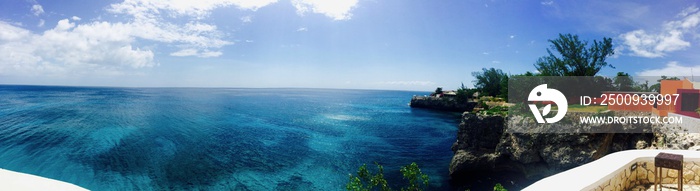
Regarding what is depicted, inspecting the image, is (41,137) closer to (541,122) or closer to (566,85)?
(541,122)

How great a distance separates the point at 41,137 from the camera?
39.7m

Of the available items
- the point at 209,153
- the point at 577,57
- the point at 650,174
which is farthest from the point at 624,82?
the point at 209,153

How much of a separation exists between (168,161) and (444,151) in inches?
1154

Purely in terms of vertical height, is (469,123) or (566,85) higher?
(566,85)

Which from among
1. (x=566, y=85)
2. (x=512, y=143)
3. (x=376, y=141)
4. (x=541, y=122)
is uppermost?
(x=566, y=85)

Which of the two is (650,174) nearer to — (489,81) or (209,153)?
(209,153)

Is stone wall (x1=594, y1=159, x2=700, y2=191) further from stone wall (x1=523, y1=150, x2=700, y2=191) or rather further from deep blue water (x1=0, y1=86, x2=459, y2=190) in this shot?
deep blue water (x1=0, y1=86, x2=459, y2=190)

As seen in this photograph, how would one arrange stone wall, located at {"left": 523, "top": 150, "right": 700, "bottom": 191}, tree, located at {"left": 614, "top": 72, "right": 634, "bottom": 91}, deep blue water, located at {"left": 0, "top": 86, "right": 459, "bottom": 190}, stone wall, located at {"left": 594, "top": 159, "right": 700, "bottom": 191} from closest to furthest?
stone wall, located at {"left": 523, "top": 150, "right": 700, "bottom": 191} → stone wall, located at {"left": 594, "top": 159, "right": 700, "bottom": 191} → deep blue water, located at {"left": 0, "top": 86, "right": 459, "bottom": 190} → tree, located at {"left": 614, "top": 72, "right": 634, "bottom": 91}

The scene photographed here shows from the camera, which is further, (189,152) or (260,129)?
(260,129)

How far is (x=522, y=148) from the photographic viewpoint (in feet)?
78.4

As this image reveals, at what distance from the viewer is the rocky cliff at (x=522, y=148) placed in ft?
69.1

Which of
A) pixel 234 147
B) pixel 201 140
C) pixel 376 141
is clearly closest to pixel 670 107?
pixel 376 141

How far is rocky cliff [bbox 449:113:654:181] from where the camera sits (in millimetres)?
21047

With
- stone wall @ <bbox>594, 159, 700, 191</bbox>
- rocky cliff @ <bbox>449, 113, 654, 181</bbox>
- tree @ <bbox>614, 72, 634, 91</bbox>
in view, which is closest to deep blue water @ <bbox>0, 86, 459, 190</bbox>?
rocky cliff @ <bbox>449, 113, 654, 181</bbox>
